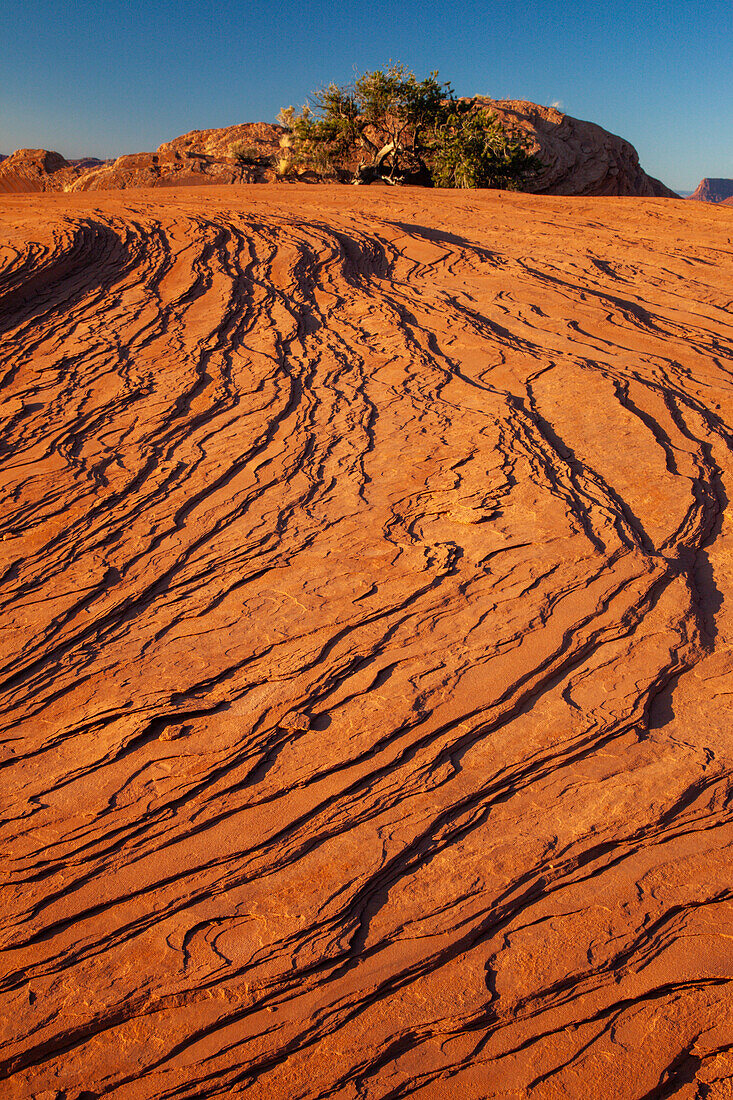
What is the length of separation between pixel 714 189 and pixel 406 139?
83.0 meters

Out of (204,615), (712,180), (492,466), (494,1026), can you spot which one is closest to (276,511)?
(204,615)

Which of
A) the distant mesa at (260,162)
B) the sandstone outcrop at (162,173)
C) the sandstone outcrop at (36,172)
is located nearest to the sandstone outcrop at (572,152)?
the distant mesa at (260,162)

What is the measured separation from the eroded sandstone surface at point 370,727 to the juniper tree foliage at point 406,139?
14597 millimetres

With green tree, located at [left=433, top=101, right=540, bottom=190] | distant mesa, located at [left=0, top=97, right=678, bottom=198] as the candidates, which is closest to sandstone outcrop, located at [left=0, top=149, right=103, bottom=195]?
distant mesa, located at [left=0, top=97, right=678, bottom=198]

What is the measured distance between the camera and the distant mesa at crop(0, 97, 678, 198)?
1808 centimetres

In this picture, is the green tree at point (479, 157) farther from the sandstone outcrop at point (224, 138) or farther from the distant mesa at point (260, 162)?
the sandstone outcrop at point (224, 138)

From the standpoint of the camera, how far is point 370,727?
266cm

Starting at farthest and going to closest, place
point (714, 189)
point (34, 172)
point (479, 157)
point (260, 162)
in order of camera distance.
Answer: point (714, 189)
point (34, 172)
point (260, 162)
point (479, 157)

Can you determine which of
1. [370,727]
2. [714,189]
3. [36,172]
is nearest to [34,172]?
[36,172]

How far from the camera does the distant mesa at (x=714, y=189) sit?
84875mm

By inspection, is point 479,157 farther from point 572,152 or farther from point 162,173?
point 162,173

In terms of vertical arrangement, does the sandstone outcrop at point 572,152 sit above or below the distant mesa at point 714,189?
below

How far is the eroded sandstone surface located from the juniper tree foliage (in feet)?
47.9

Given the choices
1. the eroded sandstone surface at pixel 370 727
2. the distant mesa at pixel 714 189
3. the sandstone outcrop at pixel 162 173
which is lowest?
the eroded sandstone surface at pixel 370 727
